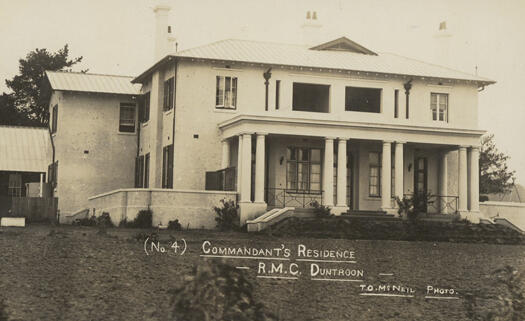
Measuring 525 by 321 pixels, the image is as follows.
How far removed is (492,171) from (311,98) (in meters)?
23.1

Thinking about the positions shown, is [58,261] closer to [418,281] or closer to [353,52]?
Result: [418,281]

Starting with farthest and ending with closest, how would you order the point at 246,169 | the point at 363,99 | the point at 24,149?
the point at 24,149 < the point at 363,99 < the point at 246,169

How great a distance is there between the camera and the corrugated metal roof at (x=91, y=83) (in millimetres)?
34438

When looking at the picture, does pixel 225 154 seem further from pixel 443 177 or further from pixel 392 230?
pixel 443 177

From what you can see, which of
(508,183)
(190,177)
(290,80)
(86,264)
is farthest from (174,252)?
(508,183)

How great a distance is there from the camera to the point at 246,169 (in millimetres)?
29141

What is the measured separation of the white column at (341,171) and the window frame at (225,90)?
4.20 m

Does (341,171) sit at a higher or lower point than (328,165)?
lower

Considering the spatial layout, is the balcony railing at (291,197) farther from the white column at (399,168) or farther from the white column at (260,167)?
the white column at (399,168)

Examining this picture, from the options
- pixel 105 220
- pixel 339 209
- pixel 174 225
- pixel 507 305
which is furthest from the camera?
pixel 339 209

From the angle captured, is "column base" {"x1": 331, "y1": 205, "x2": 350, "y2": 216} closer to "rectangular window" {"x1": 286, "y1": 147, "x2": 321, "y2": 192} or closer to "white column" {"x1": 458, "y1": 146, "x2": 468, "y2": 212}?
"rectangular window" {"x1": 286, "y1": 147, "x2": 321, "y2": 192}

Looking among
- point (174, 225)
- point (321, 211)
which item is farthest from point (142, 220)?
point (321, 211)

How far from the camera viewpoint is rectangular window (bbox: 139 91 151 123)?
3431cm

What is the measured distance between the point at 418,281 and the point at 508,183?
3684 cm
